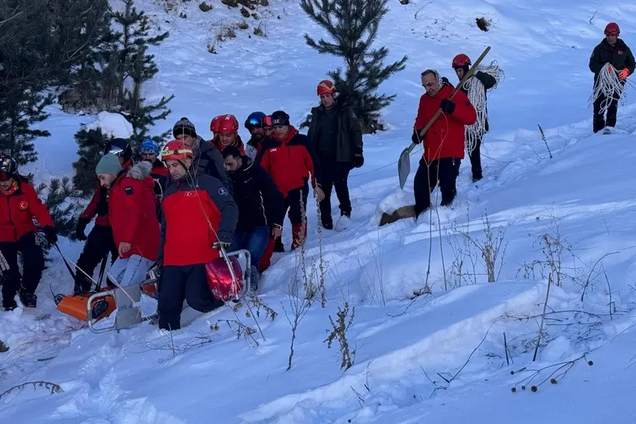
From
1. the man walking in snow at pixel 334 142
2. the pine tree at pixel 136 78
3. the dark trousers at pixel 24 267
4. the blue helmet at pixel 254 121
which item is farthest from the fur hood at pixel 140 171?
the pine tree at pixel 136 78

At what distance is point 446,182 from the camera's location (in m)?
7.51

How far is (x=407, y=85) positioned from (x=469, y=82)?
8.19 metres

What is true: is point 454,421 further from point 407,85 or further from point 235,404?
point 407,85

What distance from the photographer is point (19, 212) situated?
748 cm

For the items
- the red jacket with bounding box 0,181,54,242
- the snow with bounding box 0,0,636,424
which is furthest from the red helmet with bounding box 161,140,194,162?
the red jacket with bounding box 0,181,54,242

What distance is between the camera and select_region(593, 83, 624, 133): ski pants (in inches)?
387

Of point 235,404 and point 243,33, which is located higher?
point 243,33

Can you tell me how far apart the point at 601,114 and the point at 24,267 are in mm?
7672

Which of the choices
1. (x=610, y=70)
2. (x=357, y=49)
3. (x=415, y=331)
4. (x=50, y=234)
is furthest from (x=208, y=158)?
(x=357, y=49)

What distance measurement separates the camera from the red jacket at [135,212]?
22.2 ft

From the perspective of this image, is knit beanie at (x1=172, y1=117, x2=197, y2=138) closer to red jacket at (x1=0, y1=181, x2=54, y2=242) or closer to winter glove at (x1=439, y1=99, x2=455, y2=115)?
red jacket at (x1=0, y1=181, x2=54, y2=242)

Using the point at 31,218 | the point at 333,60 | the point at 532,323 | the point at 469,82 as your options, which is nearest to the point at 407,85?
the point at 333,60

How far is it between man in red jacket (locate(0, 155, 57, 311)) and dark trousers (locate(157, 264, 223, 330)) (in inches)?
90.8

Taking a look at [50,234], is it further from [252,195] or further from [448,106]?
[448,106]
